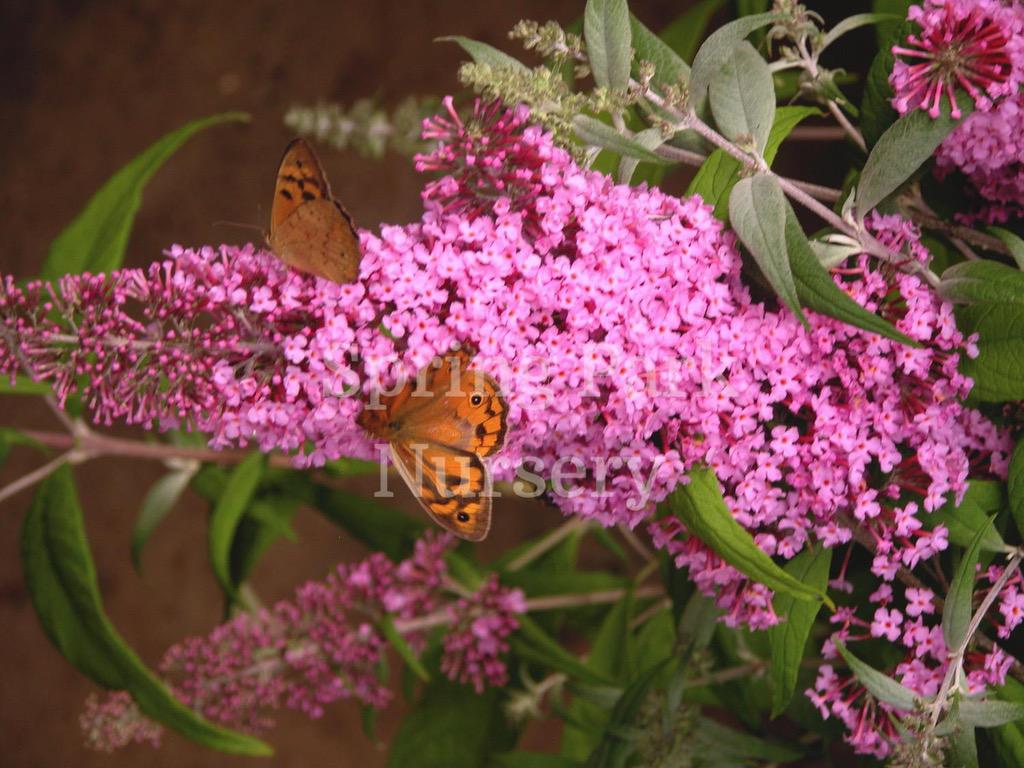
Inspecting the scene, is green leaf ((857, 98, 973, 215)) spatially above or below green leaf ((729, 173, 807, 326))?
above

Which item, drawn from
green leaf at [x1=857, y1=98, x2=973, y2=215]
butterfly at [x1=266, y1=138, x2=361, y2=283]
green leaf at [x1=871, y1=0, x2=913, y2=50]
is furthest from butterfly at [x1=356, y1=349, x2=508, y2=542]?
green leaf at [x1=871, y1=0, x2=913, y2=50]

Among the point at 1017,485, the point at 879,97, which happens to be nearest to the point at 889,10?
the point at 879,97

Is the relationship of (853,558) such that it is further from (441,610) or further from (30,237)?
(30,237)

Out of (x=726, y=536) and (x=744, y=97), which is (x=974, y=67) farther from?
(x=726, y=536)

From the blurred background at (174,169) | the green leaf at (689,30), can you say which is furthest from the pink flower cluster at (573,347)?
the blurred background at (174,169)

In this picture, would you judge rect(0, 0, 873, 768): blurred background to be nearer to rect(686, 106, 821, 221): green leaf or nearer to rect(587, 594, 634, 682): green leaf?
rect(587, 594, 634, 682): green leaf

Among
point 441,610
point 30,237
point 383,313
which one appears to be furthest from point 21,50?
point 383,313

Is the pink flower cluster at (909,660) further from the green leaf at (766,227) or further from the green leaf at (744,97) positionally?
the green leaf at (744,97)

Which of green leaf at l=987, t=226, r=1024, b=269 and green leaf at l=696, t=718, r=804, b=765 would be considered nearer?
green leaf at l=987, t=226, r=1024, b=269
